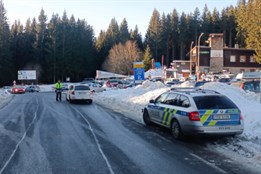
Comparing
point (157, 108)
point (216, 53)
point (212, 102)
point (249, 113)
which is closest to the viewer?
point (212, 102)

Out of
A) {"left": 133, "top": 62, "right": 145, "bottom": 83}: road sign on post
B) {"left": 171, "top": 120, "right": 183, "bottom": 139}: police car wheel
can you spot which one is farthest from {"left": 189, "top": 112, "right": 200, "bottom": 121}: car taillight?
{"left": 133, "top": 62, "right": 145, "bottom": 83}: road sign on post

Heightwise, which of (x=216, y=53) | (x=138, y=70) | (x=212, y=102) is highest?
(x=216, y=53)

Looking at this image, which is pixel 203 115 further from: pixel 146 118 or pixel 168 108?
pixel 146 118

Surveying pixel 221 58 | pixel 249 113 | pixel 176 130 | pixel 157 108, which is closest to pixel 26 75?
pixel 221 58

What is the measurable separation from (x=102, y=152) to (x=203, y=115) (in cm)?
343

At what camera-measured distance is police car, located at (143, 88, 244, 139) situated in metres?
10.3

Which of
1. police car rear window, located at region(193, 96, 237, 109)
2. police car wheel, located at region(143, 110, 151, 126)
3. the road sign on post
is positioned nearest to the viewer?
police car rear window, located at region(193, 96, 237, 109)

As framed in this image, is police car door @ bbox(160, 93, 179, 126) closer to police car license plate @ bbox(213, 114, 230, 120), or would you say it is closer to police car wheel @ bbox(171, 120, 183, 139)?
police car wheel @ bbox(171, 120, 183, 139)

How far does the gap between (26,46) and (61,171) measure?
286 ft

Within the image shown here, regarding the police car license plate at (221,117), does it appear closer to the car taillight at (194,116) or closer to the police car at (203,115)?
the police car at (203,115)

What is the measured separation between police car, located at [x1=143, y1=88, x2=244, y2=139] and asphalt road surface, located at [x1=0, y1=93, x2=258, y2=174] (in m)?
0.51

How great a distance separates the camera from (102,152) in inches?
356

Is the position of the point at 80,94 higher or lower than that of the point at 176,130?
higher

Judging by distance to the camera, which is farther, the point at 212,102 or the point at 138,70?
the point at 138,70
